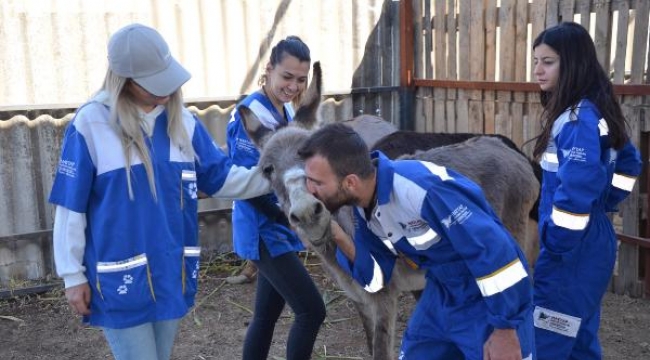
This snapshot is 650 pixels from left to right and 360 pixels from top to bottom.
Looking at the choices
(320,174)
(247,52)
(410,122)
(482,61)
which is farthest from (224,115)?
(320,174)

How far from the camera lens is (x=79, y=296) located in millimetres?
2348

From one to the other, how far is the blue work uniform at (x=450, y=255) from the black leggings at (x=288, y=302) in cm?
73

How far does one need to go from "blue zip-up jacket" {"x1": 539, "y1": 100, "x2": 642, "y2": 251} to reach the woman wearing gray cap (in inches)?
64.9

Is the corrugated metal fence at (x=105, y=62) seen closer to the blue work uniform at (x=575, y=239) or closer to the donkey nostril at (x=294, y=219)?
the donkey nostril at (x=294, y=219)

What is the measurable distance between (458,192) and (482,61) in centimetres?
444

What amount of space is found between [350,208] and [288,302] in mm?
760

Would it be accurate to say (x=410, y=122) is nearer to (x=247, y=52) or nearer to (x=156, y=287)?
(x=247, y=52)

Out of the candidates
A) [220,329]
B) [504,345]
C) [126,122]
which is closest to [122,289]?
[126,122]

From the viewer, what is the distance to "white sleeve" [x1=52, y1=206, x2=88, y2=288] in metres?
2.34

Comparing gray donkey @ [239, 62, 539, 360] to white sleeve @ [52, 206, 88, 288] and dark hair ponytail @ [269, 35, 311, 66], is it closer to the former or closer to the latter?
dark hair ponytail @ [269, 35, 311, 66]

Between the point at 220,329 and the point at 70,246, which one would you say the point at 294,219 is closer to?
the point at 70,246

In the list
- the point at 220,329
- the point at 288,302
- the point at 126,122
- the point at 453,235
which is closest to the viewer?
the point at 453,235

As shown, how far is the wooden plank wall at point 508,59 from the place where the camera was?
4926 millimetres

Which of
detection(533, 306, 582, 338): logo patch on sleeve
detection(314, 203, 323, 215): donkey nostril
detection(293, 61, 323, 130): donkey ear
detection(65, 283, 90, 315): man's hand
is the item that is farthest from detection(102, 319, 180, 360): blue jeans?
detection(533, 306, 582, 338): logo patch on sleeve
